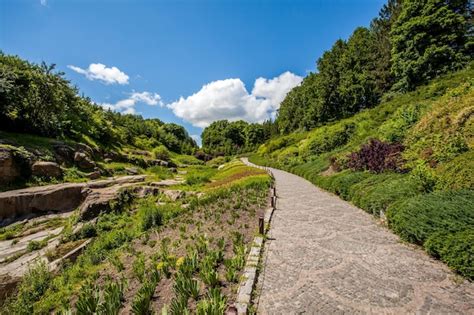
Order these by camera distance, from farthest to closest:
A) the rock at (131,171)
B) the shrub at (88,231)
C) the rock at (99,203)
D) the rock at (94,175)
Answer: the rock at (131,171)
the rock at (94,175)
the rock at (99,203)
the shrub at (88,231)

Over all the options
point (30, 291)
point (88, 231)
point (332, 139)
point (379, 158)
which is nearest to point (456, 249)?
point (379, 158)

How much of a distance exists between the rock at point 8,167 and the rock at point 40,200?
5.47 ft

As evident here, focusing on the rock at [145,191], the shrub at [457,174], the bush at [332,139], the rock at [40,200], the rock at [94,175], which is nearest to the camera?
the shrub at [457,174]

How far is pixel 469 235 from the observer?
4.28 metres

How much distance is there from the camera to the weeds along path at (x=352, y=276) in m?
3.77

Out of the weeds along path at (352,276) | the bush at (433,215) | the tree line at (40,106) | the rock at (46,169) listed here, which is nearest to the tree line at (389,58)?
the bush at (433,215)

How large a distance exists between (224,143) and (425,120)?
7828cm

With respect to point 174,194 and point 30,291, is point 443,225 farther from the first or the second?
point 174,194

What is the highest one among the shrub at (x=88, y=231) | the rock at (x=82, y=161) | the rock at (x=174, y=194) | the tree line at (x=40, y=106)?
the tree line at (x=40, y=106)

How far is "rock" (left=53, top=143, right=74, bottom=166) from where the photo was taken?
18148 millimetres

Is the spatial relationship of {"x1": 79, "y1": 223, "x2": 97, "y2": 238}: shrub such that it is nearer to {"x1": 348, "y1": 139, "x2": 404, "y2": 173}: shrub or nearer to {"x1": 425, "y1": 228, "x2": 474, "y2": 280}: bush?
{"x1": 425, "y1": 228, "x2": 474, "y2": 280}: bush

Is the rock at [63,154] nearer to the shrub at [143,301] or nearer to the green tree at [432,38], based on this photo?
the shrub at [143,301]

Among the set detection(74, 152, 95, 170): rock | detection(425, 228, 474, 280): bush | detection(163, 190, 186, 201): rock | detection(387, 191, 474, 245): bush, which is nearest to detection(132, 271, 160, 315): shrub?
detection(425, 228, 474, 280): bush

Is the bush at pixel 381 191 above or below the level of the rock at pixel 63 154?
below
